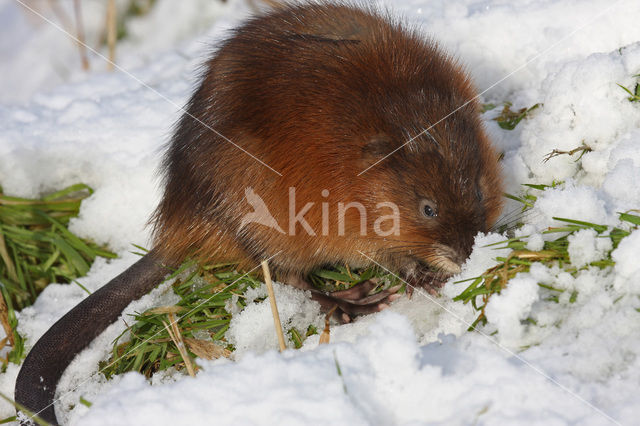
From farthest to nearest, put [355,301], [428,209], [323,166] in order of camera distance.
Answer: [355,301] → [323,166] → [428,209]

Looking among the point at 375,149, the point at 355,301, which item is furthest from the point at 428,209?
the point at 355,301

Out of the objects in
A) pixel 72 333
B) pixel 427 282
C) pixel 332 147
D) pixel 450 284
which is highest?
pixel 332 147

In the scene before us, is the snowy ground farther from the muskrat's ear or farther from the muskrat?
the muskrat's ear

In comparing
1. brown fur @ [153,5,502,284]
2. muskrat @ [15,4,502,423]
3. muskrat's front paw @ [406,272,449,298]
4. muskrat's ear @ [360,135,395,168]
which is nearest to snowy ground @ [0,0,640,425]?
muskrat's front paw @ [406,272,449,298]

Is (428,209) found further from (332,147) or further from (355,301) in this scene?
(355,301)

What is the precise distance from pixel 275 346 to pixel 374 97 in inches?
51.5

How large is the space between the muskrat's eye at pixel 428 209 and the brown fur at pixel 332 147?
24 millimetres

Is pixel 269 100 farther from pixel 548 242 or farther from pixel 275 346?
pixel 548 242

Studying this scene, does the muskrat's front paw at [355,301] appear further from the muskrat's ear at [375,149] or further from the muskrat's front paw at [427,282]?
the muskrat's ear at [375,149]

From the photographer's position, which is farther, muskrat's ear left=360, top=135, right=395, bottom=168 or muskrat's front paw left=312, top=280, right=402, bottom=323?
muskrat's front paw left=312, top=280, right=402, bottom=323

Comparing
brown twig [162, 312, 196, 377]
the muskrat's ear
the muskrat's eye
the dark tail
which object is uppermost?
the muskrat's ear

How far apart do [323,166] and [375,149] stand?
27 cm

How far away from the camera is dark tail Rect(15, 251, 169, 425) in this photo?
3.28 m

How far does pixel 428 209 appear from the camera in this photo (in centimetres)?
307
